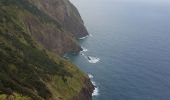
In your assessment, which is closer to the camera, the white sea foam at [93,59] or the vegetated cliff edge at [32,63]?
the vegetated cliff edge at [32,63]

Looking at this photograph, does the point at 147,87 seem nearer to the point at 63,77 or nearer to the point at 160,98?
the point at 160,98

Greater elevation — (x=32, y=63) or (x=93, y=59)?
(x=32, y=63)

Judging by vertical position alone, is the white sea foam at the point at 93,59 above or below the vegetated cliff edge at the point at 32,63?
below

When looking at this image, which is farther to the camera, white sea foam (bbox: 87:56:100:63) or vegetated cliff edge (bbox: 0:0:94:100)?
white sea foam (bbox: 87:56:100:63)

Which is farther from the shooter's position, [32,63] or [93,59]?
[93,59]

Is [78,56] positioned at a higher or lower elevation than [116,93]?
lower

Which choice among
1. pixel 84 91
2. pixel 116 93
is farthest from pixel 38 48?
pixel 116 93

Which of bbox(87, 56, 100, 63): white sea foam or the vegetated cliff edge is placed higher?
the vegetated cliff edge

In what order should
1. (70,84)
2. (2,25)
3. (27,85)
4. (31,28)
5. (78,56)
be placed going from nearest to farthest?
(27,85), (70,84), (2,25), (31,28), (78,56)
